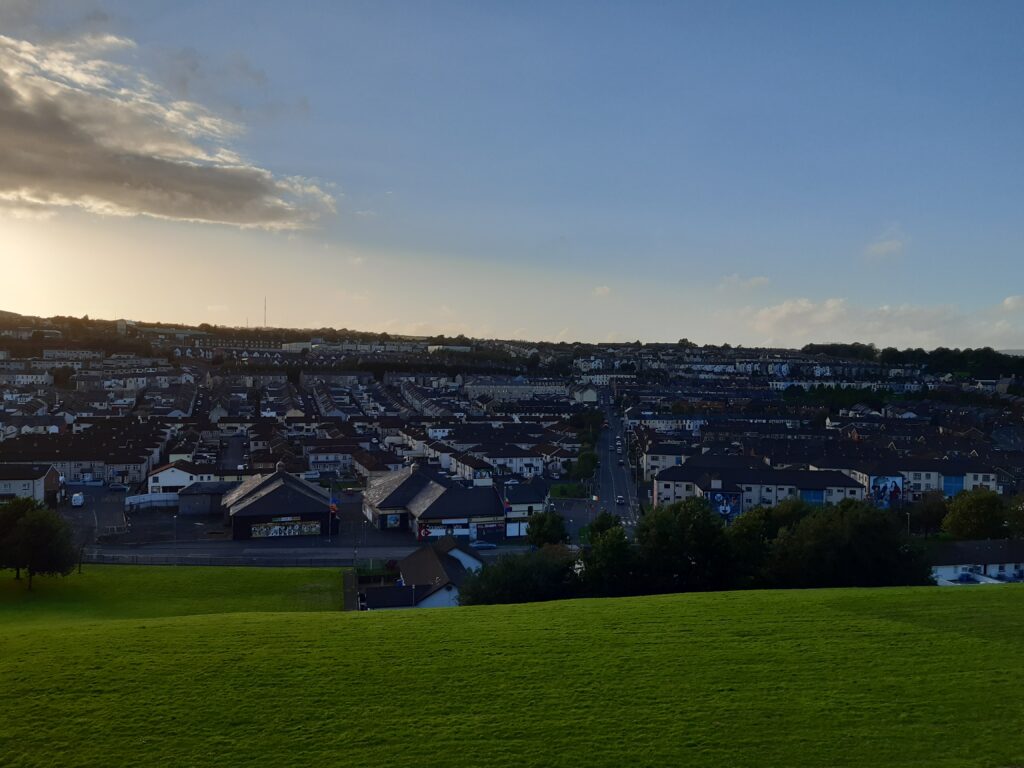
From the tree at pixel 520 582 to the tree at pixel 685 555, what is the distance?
1574mm

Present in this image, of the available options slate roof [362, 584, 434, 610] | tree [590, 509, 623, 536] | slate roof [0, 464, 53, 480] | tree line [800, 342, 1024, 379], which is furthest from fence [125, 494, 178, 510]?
tree line [800, 342, 1024, 379]

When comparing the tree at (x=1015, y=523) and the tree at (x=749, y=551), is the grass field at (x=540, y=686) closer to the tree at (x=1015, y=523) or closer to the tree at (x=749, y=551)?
the tree at (x=749, y=551)

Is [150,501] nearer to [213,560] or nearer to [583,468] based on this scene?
[213,560]

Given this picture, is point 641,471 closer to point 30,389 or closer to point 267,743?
point 267,743

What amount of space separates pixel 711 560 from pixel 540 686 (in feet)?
25.9

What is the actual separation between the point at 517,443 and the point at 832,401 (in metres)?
35.3

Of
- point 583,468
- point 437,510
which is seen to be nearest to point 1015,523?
point 437,510

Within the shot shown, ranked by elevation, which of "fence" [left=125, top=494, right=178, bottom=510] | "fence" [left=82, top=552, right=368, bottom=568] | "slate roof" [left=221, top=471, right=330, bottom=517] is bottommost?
"fence" [left=82, top=552, right=368, bottom=568]

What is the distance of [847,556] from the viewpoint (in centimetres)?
1553

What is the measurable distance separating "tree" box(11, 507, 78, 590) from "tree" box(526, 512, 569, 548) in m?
10.8

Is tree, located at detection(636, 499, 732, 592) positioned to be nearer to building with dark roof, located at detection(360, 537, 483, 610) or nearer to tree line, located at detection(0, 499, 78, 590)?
building with dark roof, located at detection(360, 537, 483, 610)

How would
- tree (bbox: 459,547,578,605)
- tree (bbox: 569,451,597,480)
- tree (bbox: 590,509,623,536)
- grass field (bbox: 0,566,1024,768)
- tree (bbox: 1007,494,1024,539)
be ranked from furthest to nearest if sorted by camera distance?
tree (bbox: 569,451,597,480) → tree (bbox: 1007,494,1024,539) → tree (bbox: 590,509,623,536) → tree (bbox: 459,547,578,605) → grass field (bbox: 0,566,1024,768)

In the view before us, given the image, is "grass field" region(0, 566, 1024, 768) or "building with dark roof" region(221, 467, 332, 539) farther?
"building with dark roof" region(221, 467, 332, 539)

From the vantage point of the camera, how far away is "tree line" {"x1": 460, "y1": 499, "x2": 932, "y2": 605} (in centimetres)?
1470
